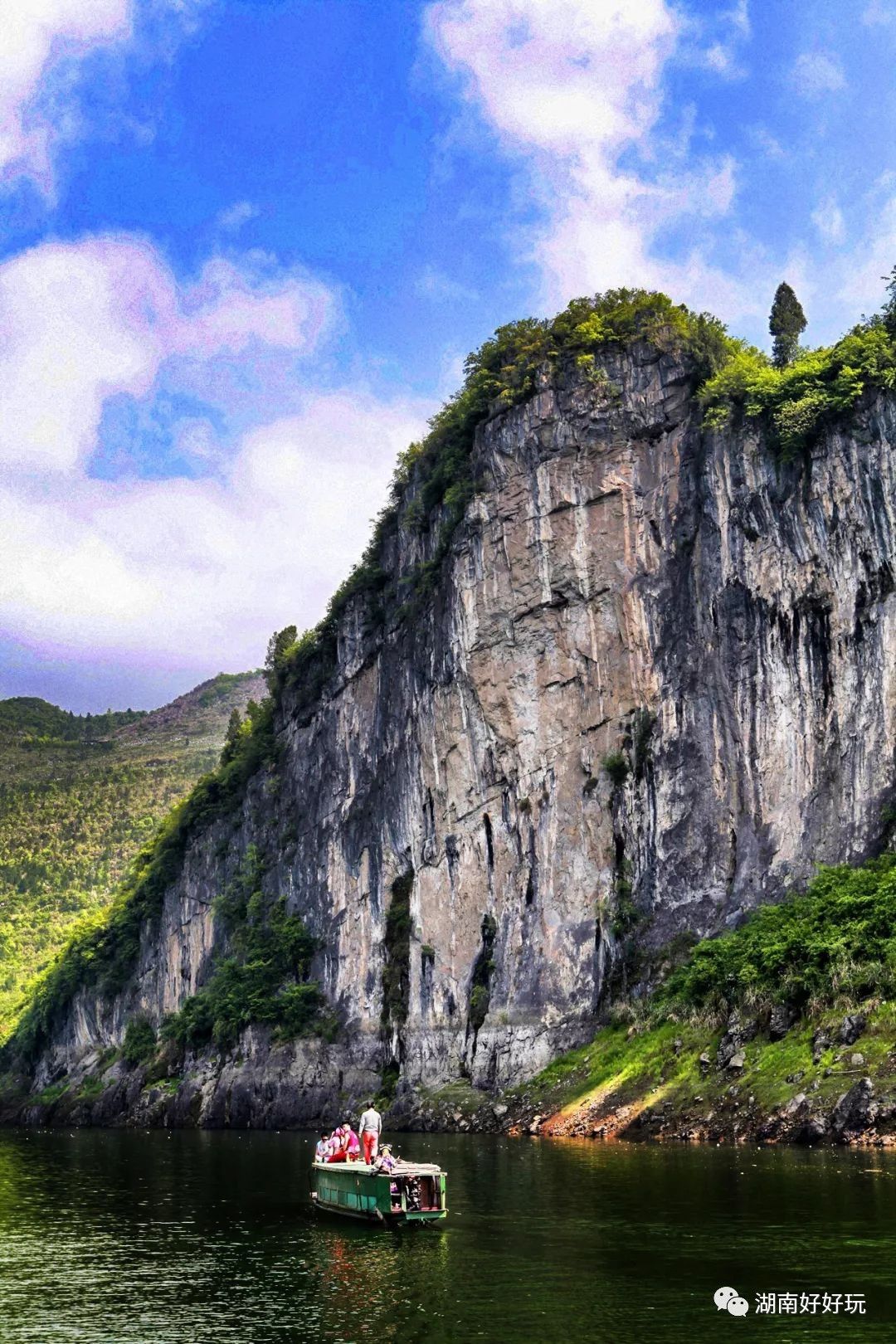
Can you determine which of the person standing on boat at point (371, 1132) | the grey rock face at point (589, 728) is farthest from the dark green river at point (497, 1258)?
the grey rock face at point (589, 728)

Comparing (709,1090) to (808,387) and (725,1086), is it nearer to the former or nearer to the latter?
(725,1086)

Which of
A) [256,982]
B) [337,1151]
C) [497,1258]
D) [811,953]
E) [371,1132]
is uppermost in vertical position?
[256,982]

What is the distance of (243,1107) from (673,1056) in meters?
34.8

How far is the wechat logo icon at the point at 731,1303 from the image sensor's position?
73.5 feet

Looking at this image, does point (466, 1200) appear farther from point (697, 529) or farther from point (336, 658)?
point (336, 658)

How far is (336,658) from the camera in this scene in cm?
9338

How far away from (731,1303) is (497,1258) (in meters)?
6.87

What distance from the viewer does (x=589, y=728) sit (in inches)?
2827

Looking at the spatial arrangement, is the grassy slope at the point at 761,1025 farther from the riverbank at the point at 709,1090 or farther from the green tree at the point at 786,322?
the green tree at the point at 786,322

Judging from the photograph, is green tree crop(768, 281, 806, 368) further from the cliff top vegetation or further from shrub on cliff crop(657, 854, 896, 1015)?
shrub on cliff crop(657, 854, 896, 1015)

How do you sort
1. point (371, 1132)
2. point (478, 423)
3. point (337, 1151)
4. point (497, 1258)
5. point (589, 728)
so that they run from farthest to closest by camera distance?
point (478, 423) < point (589, 728) < point (337, 1151) < point (371, 1132) < point (497, 1258)

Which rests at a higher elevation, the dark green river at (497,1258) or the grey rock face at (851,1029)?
the grey rock face at (851,1029)

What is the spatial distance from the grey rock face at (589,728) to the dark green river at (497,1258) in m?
21.0

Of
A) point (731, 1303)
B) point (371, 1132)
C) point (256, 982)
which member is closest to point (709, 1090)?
point (371, 1132)
